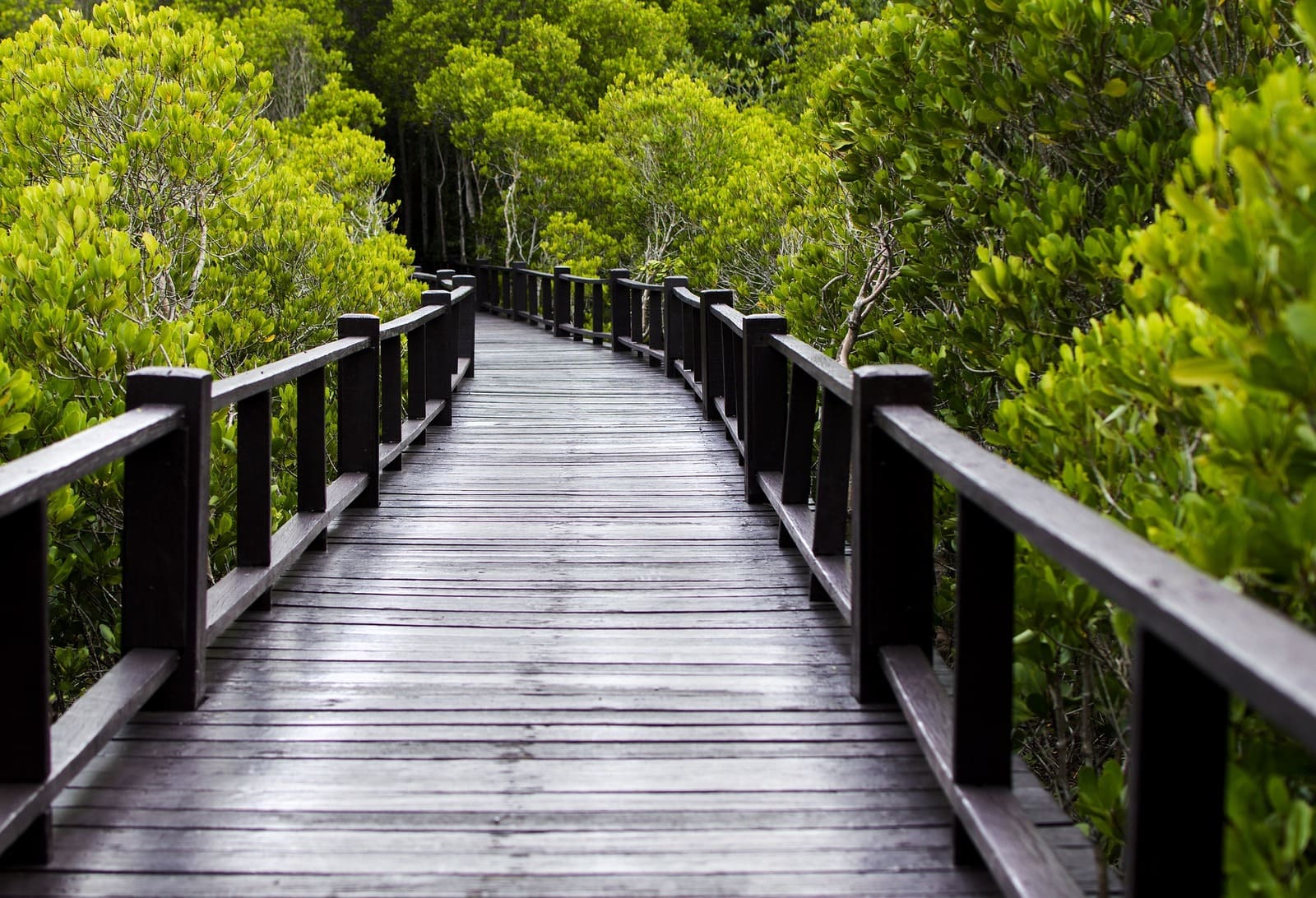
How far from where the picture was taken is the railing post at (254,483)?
4051mm

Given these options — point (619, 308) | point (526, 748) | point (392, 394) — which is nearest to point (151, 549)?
point (526, 748)

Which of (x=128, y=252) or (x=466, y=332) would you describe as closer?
(x=128, y=252)

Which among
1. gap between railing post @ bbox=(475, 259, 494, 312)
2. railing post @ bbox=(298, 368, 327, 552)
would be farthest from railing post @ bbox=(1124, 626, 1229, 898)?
gap between railing post @ bbox=(475, 259, 494, 312)

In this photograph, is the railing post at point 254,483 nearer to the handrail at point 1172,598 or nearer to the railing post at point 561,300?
the handrail at point 1172,598

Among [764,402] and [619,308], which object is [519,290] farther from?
[764,402]

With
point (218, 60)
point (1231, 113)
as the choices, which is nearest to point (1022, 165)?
point (1231, 113)

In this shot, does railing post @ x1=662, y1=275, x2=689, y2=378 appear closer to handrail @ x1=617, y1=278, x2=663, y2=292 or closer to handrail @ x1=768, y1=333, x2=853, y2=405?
handrail @ x1=617, y1=278, x2=663, y2=292

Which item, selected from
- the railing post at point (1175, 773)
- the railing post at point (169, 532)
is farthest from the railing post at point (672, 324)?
the railing post at point (1175, 773)

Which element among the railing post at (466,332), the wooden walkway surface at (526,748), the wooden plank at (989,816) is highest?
the railing post at (466,332)

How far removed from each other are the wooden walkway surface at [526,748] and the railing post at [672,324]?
5.64 m

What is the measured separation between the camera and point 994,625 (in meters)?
2.50

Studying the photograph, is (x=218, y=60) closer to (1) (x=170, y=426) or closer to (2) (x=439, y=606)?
(2) (x=439, y=606)

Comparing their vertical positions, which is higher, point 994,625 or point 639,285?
point 639,285

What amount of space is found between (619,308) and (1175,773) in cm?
1280
